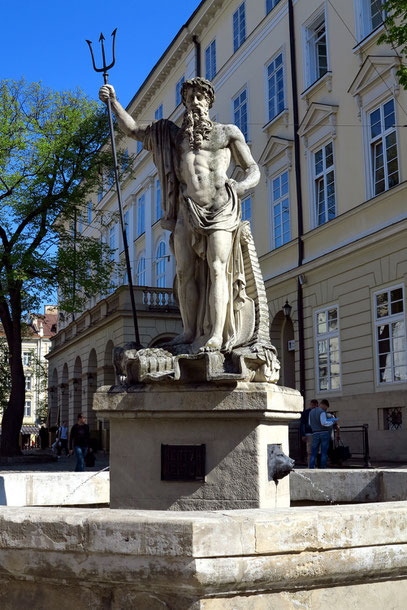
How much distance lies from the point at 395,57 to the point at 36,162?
12406 mm

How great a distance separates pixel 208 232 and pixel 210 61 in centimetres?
2948

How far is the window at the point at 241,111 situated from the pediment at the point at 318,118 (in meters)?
4.84

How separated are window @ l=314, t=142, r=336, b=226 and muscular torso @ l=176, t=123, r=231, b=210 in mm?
17187

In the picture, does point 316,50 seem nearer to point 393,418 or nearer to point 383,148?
point 383,148

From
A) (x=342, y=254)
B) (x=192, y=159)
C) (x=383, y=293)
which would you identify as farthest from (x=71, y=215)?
(x=192, y=159)

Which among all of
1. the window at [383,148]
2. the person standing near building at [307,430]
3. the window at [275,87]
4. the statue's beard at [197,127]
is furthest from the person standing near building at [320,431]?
the window at [275,87]

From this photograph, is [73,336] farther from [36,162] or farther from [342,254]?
[342,254]

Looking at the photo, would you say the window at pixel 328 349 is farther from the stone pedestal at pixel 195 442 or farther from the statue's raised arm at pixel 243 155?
the stone pedestal at pixel 195 442

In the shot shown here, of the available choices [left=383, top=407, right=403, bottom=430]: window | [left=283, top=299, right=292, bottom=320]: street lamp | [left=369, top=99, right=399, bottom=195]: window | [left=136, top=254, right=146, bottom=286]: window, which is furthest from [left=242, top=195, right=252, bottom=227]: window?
[left=136, top=254, right=146, bottom=286]: window

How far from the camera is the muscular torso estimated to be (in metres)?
5.84

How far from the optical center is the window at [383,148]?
19.9 metres

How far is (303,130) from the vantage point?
24.8 meters

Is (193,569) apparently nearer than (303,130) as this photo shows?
Yes

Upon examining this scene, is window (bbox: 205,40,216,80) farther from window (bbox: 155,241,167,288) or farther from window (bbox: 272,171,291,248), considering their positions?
window (bbox: 155,241,167,288)
